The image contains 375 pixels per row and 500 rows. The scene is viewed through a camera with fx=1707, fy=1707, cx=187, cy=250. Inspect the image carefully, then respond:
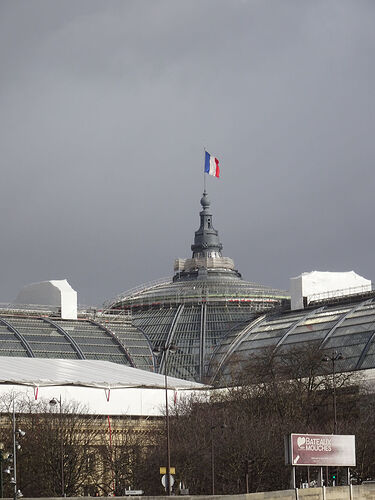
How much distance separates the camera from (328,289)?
182 meters

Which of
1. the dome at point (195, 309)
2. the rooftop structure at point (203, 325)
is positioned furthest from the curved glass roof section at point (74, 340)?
the dome at point (195, 309)

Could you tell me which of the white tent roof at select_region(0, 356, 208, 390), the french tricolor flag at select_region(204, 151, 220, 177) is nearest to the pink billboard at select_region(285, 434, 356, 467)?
the white tent roof at select_region(0, 356, 208, 390)

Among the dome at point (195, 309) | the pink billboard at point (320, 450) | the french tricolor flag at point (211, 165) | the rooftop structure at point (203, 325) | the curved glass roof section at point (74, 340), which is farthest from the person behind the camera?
the french tricolor flag at point (211, 165)

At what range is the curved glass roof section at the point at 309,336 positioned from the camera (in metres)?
156

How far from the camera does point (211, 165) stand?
7466 inches

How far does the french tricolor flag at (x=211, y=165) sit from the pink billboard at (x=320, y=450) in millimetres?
85747

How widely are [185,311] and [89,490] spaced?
5801cm

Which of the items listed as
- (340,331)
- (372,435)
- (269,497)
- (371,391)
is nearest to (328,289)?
(340,331)

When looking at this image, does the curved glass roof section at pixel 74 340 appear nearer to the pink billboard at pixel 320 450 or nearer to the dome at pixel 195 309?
the dome at pixel 195 309

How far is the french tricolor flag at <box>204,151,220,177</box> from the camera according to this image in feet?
621

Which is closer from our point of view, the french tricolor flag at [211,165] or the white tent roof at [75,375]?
the white tent roof at [75,375]

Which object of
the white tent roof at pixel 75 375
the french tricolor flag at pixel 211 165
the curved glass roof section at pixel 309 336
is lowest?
the white tent roof at pixel 75 375

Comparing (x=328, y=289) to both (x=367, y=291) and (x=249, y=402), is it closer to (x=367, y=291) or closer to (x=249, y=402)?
(x=367, y=291)

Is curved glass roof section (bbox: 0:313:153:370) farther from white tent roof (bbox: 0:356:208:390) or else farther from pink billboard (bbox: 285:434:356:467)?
pink billboard (bbox: 285:434:356:467)
